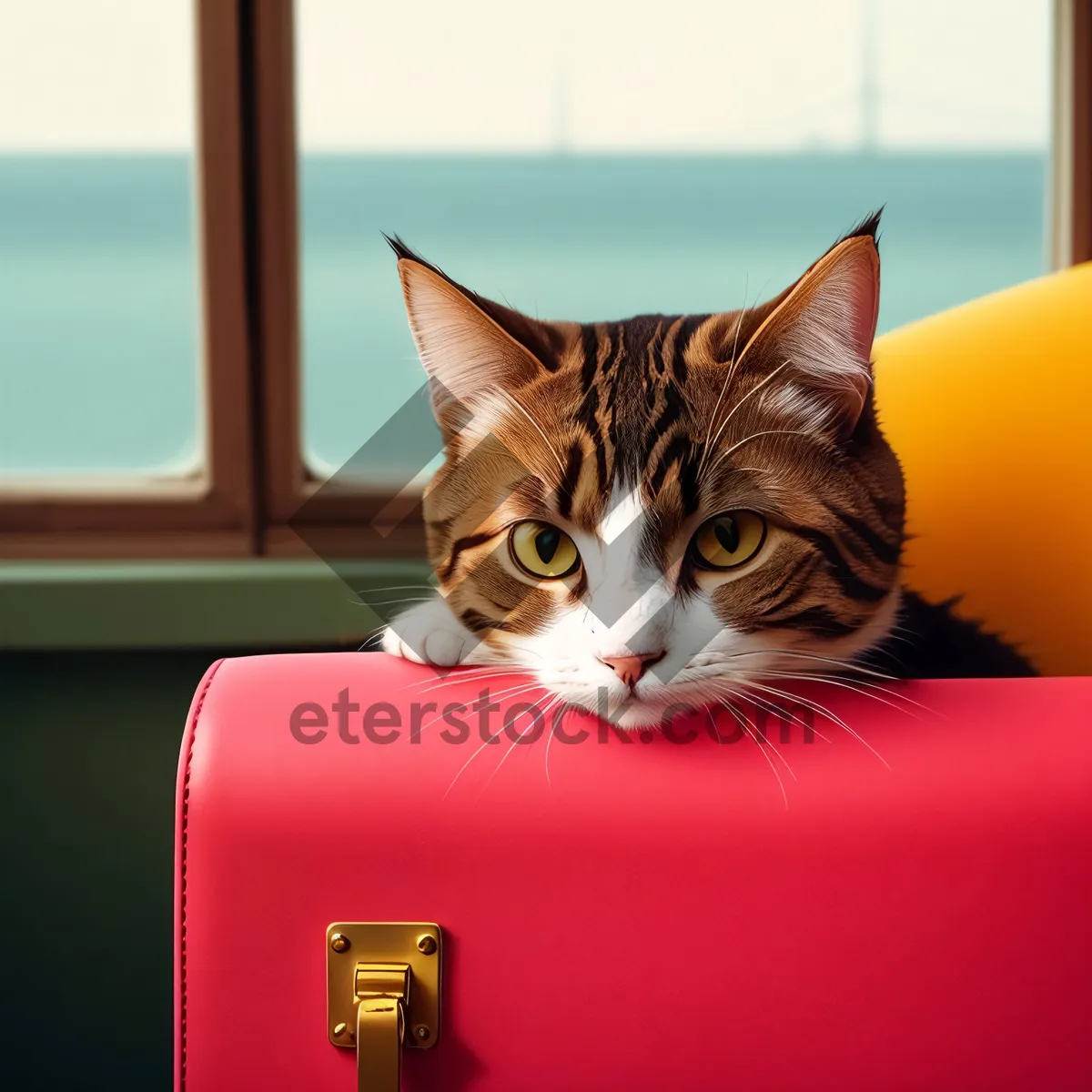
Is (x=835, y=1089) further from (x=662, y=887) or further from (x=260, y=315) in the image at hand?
(x=260, y=315)

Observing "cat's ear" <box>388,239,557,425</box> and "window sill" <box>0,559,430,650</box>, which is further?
"window sill" <box>0,559,430,650</box>

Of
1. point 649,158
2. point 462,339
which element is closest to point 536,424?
point 462,339

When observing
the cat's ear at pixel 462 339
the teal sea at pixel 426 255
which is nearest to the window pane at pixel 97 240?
the teal sea at pixel 426 255

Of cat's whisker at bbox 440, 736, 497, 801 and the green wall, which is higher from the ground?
cat's whisker at bbox 440, 736, 497, 801

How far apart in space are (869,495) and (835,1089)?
0.36 meters

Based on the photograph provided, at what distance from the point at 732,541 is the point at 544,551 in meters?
0.12

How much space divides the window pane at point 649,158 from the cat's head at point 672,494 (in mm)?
559

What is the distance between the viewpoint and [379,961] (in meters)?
0.53

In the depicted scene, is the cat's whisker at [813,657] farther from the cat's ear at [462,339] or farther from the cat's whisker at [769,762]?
the cat's ear at [462,339]

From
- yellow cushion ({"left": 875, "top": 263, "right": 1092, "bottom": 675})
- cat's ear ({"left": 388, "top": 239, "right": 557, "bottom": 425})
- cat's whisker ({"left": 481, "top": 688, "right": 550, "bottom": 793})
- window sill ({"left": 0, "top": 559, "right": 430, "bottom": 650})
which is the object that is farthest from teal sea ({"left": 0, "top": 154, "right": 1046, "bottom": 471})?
cat's whisker ({"left": 481, "top": 688, "right": 550, "bottom": 793})

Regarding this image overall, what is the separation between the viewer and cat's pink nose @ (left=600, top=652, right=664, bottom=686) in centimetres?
55

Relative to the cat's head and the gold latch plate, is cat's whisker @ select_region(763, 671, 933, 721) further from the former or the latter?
the gold latch plate

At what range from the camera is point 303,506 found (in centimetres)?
121

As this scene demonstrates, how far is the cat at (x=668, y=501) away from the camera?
59 centimetres
